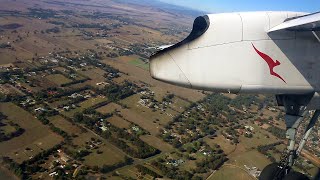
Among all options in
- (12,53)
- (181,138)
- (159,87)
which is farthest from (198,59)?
(12,53)

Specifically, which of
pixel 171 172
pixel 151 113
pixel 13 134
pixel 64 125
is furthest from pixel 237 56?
pixel 151 113

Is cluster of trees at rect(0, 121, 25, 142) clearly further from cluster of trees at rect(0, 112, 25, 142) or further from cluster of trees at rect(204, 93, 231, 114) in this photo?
cluster of trees at rect(204, 93, 231, 114)

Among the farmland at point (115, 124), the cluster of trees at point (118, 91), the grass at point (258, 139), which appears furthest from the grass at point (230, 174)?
the cluster of trees at point (118, 91)

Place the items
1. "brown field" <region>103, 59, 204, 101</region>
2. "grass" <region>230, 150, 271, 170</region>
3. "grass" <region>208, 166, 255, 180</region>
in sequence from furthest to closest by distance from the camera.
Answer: "brown field" <region>103, 59, 204, 101</region>
"grass" <region>230, 150, 271, 170</region>
"grass" <region>208, 166, 255, 180</region>

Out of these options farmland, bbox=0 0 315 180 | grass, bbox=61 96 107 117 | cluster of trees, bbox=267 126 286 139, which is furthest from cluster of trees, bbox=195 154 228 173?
grass, bbox=61 96 107 117

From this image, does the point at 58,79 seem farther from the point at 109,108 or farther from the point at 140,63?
the point at 140,63

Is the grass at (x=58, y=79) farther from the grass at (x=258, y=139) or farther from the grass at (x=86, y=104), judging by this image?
the grass at (x=258, y=139)
